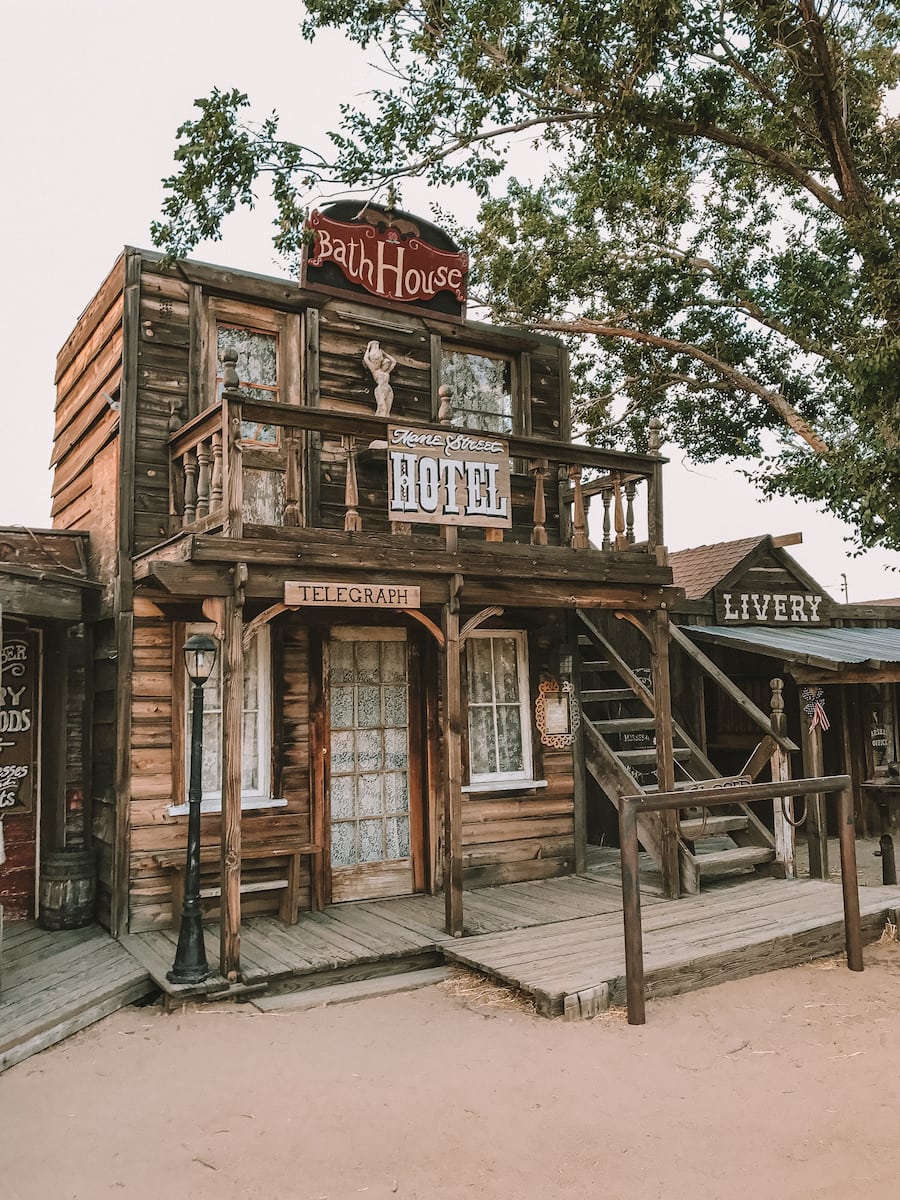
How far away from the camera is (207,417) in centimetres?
701

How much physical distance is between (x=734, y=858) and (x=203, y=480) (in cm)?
608

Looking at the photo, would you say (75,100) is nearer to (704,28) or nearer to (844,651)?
(704,28)

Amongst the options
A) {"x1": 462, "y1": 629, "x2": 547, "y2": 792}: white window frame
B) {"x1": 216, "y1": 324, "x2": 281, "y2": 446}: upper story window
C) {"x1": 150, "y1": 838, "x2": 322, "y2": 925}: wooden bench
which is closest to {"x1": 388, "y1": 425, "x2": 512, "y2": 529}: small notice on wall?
{"x1": 216, "y1": 324, "x2": 281, "y2": 446}: upper story window

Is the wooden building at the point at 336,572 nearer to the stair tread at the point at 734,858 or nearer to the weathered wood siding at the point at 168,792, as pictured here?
the weathered wood siding at the point at 168,792

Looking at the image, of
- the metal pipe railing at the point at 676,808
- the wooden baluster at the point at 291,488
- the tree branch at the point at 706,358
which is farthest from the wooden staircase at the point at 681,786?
the tree branch at the point at 706,358

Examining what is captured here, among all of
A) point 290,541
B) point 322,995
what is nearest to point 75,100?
point 290,541

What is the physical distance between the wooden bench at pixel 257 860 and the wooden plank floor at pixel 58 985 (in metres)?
0.65

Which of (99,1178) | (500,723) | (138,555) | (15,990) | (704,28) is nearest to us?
(99,1178)

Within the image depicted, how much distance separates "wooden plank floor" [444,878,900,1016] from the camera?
6223mm

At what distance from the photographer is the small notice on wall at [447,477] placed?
733cm

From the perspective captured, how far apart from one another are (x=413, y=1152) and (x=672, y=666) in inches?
347

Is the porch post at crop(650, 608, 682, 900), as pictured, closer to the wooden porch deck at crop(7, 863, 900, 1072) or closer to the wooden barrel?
the wooden porch deck at crop(7, 863, 900, 1072)

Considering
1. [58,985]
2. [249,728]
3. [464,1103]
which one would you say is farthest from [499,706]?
[464,1103]

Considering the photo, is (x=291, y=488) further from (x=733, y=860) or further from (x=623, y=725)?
(x=733, y=860)
